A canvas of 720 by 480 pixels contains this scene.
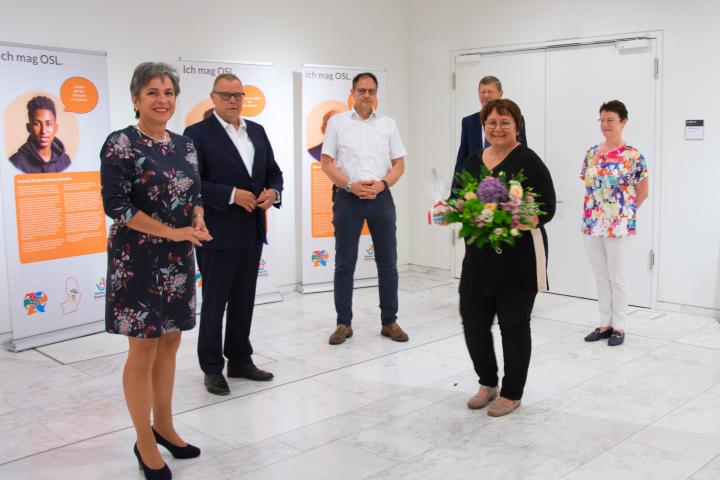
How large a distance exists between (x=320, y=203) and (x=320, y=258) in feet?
1.68

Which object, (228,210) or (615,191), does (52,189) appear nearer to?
(228,210)

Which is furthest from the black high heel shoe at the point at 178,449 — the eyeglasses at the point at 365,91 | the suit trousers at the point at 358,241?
the eyeglasses at the point at 365,91

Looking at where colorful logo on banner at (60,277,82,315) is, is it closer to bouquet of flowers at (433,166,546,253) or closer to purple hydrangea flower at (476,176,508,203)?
bouquet of flowers at (433,166,546,253)

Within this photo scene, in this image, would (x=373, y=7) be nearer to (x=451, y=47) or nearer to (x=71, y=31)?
(x=451, y=47)

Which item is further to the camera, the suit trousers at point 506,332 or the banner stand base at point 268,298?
the banner stand base at point 268,298

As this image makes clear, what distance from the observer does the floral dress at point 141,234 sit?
2.79 meters

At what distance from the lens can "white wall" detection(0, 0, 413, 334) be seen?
5.36 m

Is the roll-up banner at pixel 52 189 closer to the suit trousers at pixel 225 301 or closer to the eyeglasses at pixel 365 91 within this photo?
the suit trousers at pixel 225 301

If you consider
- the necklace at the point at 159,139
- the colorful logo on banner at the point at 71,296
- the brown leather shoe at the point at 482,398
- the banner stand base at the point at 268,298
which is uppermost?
the necklace at the point at 159,139

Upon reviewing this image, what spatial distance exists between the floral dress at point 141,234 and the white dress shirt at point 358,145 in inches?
82.8

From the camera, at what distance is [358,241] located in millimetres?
4945

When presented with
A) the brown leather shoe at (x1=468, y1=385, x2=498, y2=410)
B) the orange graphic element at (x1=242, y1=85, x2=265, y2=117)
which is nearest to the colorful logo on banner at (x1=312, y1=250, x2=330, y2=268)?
the orange graphic element at (x1=242, y1=85, x2=265, y2=117)

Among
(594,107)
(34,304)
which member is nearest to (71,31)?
(34,304)

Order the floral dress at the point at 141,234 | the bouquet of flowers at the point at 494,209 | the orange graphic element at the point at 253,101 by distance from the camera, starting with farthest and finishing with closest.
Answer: the orange graphic element at the point at 253,101 → the bouquet of flowers at the point at 494,209 → the floral dress at the point at 141,234
